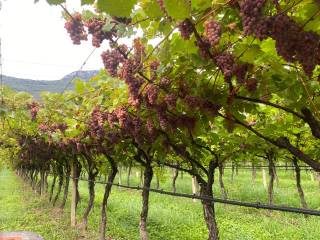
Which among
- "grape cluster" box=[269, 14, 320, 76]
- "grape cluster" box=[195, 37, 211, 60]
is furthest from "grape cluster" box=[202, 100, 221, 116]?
"grape cluster" box=[269, 14, 320, 76]

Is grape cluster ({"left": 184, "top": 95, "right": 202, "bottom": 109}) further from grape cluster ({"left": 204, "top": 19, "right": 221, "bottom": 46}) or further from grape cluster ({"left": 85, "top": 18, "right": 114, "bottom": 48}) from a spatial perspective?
grape cluster ({"left": 204, "top": 19, "right": 221, "bottom": 46})

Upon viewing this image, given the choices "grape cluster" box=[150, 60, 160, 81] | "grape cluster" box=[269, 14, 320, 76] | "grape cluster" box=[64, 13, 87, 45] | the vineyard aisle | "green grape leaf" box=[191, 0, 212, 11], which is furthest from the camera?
the vineyard aisle

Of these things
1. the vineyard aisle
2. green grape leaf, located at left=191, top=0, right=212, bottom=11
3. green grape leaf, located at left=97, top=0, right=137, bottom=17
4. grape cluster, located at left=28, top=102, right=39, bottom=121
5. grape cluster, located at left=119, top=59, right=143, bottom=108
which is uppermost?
grape cluster, located at left=28, top=102, right=39, bottom=121

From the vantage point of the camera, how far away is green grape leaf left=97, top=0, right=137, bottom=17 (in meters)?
1.71

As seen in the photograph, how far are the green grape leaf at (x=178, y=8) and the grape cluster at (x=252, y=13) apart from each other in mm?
520

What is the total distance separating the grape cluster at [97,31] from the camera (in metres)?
3.11

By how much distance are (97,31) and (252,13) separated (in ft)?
5.88

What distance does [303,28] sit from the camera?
6.21ft

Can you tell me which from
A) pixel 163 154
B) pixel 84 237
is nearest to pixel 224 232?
pixel 84 237

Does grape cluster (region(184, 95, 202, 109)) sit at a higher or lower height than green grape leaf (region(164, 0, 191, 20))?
lower

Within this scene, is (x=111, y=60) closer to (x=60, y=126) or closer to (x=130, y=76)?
(x=130, y=76)

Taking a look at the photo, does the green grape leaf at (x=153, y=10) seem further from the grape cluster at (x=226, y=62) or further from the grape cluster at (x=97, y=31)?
the grape cluster at (x=97, y=31)

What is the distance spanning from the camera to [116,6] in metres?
1.73

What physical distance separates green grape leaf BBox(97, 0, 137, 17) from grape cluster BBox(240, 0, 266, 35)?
47 cm
